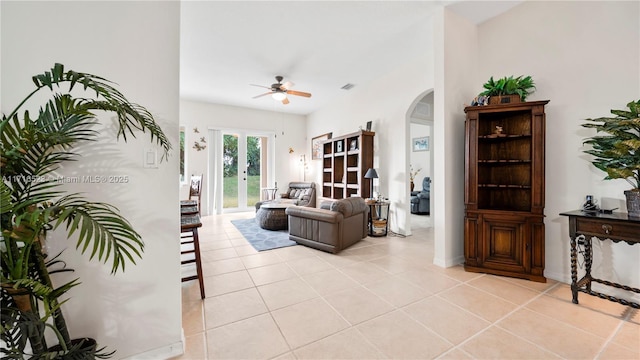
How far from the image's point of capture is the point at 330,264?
3.10 m

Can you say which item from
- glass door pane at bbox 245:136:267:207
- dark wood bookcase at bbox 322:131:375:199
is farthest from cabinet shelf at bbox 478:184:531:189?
glass door pane at bbox 245:136:267:207

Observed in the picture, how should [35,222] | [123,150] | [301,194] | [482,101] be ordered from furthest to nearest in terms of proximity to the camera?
[301,194] → [482,101] → [123,150] → [35,222]

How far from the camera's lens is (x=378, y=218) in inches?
183

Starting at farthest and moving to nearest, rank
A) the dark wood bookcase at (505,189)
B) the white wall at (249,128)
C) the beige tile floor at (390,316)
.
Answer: the white wall at (249,128), the dark wood bookcase at (505,189), the beige tile floor at (390,316)

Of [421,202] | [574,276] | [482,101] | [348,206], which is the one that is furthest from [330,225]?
[421,202]

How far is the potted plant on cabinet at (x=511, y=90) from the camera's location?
2.67 meters

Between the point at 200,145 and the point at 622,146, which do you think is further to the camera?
the point at 200,145

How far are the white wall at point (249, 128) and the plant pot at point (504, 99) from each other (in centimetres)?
520

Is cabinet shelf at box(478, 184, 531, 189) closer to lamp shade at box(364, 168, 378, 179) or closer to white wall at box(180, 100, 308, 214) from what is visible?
lamp shade at box(364, 168, 378, 179)

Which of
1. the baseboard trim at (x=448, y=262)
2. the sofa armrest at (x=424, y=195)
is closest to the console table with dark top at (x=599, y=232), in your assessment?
the baseboard trim at (x=448, y=262)

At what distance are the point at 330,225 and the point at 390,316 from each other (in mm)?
1624

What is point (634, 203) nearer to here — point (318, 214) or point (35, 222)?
point (318, 214)

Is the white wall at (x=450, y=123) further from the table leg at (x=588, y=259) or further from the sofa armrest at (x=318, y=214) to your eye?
the sofa armrest at (x=318, y=214)

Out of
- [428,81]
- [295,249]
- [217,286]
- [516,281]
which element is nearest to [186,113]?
[295,249]
